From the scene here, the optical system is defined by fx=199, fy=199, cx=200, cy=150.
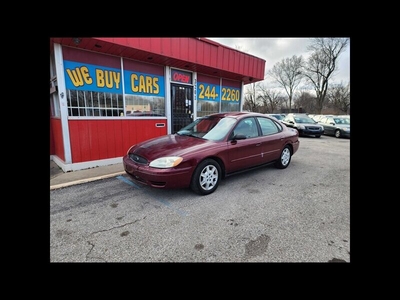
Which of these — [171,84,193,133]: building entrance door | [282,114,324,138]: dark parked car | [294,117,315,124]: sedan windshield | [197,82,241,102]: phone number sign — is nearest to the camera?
[171,84,193,133]: building entrance door

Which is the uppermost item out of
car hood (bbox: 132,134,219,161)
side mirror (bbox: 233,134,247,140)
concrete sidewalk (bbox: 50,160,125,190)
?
side mirror (bbox: 233,134,247,140)

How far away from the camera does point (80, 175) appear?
4645mm

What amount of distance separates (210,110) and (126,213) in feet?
20.1

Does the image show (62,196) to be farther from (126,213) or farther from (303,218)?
(303,218)

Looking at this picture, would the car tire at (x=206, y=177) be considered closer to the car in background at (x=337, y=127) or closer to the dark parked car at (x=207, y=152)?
the dark parked car at (x=207, y=152)

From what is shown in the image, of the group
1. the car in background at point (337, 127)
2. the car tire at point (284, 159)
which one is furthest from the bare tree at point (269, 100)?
the car tire at point (284, 159)

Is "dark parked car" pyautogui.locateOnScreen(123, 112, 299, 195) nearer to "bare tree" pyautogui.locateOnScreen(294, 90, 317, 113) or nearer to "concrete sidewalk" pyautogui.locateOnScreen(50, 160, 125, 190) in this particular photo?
"concrete sidewalk" pyautogui.locateOnScreen(50, 160, 125, 190)

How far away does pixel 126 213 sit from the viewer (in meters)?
2.95

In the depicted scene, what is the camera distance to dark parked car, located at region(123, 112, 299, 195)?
127 inches

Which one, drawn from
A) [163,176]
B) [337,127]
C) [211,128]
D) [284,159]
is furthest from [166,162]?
[337,127]

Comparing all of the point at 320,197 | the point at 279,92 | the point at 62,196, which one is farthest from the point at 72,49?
the point at 279,92

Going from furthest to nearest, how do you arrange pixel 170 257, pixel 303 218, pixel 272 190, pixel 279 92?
pixel 279 92, pixel 272 190, pixel 303 218, pixel 170 257

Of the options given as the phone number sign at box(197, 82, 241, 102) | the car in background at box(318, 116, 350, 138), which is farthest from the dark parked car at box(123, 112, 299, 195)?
the car in background at box(318, 116, 350, 138)

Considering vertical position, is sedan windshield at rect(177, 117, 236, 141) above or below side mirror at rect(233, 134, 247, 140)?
above
